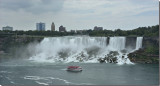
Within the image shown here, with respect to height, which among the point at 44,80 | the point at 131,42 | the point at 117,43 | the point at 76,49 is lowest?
the point at 44,80

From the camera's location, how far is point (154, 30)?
118 ft

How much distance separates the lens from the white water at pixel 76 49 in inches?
1275

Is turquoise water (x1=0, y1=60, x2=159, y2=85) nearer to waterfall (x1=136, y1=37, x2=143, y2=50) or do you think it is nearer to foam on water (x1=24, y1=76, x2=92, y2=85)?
foam on water (x1=24, y1=76, x2=92, y2=85)

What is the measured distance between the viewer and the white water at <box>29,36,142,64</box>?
32375 millimetres

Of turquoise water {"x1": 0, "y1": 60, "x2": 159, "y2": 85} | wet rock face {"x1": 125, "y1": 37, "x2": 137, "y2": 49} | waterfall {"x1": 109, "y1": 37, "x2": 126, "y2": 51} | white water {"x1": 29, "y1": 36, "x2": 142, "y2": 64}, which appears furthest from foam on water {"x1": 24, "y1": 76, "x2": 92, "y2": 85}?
wet rock face {"x1": 125, "y1": 37, "x2": 137, "y2": 49}

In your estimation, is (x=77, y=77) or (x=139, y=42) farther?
(x=139, y=42)

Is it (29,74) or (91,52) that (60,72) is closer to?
(29,74)

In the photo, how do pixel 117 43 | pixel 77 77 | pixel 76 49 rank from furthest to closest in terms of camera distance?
pixel 76 49
pixel 117 43
pixel 77 77

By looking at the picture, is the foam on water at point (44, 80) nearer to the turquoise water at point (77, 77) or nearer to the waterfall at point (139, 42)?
the turquoise water at point (77, 77)

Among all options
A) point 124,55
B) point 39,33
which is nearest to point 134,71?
point 124,55

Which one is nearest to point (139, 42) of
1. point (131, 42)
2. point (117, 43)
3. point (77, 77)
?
point (131, 42)

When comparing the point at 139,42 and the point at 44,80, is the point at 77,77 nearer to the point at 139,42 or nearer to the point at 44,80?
the point at 44,80

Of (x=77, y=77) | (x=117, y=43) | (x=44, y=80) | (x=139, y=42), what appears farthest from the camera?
A: (x=117, y=43)

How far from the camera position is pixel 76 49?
35844 millimetres
